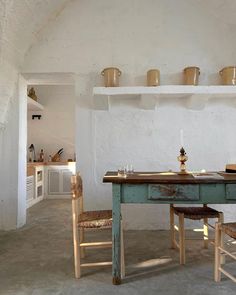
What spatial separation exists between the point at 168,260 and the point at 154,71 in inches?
92.6

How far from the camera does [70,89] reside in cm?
654

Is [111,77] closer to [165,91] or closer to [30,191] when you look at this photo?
[165,91]

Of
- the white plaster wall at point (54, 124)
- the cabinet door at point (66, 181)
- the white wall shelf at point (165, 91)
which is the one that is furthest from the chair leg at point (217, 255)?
the white plaster wall at point (54, 124)

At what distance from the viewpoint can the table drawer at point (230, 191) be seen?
2.01 metres

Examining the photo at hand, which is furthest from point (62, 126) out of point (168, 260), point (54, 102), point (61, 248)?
point (168, 260)

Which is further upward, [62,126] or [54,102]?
[54,102]

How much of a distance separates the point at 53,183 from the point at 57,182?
0.10 m

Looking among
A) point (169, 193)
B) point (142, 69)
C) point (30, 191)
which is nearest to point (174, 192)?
point (169, 193)

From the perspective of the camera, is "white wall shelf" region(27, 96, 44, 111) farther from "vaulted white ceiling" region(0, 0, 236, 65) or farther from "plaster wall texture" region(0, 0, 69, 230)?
"vaulted white ceiling" region(0, 0, 236, 65)

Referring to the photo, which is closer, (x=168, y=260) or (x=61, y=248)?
(x=168, y=260)

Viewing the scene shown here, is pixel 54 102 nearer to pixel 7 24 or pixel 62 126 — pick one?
pixel 62 126

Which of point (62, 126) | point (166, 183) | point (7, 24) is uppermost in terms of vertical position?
point (7, 24)

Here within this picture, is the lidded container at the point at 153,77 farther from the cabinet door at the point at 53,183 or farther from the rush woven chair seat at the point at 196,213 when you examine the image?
the cabinet door at the point at 53,183

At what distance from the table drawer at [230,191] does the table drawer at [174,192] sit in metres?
0.22
